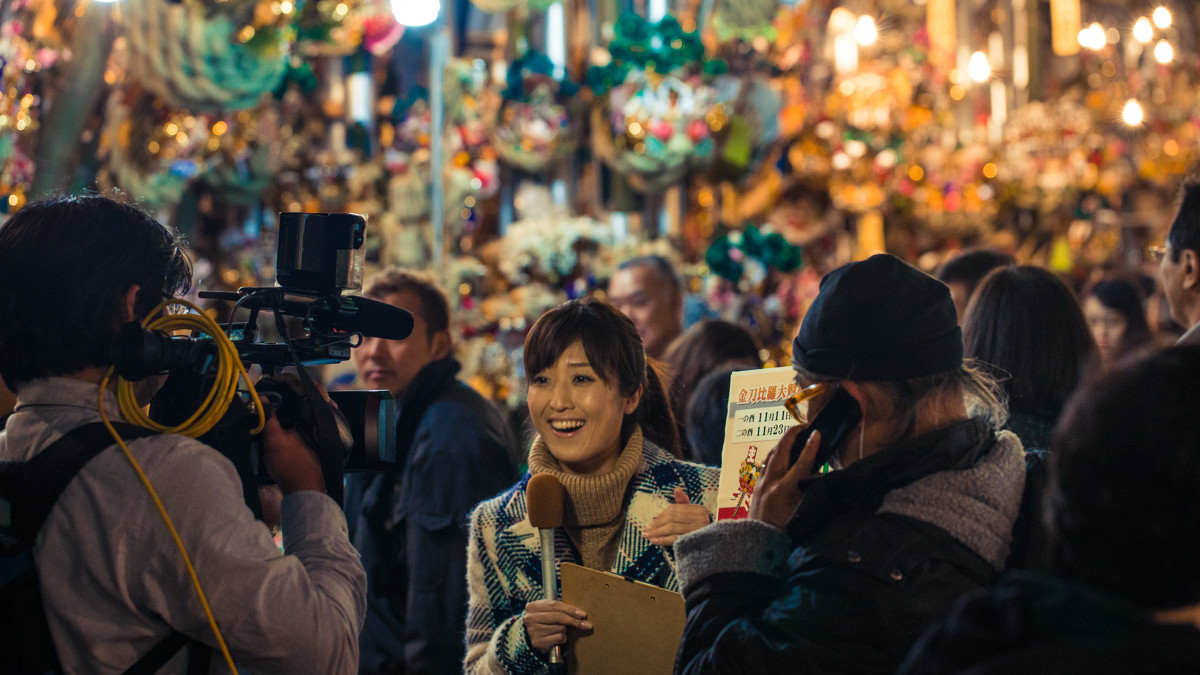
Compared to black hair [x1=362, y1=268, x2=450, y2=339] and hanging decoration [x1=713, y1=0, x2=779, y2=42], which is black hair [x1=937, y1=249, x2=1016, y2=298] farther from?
hanging decoration [x1=713, y1=0, x2=779, y2=42]

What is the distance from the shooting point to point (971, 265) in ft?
10.2

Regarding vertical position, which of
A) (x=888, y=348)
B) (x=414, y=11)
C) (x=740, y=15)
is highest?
(x=740, y=15)

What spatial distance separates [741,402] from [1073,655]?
1113 mm

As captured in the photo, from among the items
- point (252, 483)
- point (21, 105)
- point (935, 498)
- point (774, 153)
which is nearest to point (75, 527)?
point (252, 483)

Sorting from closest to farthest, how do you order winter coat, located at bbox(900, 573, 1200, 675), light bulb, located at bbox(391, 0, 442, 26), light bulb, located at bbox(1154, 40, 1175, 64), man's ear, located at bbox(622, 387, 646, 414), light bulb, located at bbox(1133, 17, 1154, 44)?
1. winter coat, located at bbox(900, 573, 1200, 675)
2. man's ear, located at bbox(622, 387, 646, 414)
3. light bulb, located at bbox(391, 0, 442, 26)
4. light bulb, located at bbox(1133, 17, 1154, 44)
5. light bulb, located at bbox(1154, 40, 1175, 64)

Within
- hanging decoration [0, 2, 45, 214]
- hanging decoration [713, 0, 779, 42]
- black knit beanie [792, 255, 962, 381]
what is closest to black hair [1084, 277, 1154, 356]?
hanging decoration [713, 0, 779, 42]

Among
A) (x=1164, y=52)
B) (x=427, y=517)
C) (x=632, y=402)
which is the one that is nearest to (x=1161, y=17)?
(x=1164, y=52)

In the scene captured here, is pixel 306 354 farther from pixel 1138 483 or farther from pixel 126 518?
pixel 1138 483

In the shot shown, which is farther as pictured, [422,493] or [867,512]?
[422,493]

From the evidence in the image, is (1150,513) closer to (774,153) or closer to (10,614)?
(10,614)

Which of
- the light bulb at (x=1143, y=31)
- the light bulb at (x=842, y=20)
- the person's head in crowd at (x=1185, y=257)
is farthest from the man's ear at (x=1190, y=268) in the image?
the light bulb at (x=1143, y=31)

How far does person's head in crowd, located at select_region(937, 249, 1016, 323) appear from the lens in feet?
10.0

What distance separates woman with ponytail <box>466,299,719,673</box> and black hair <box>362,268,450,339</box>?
2.59ft

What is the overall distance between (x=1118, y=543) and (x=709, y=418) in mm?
1981
